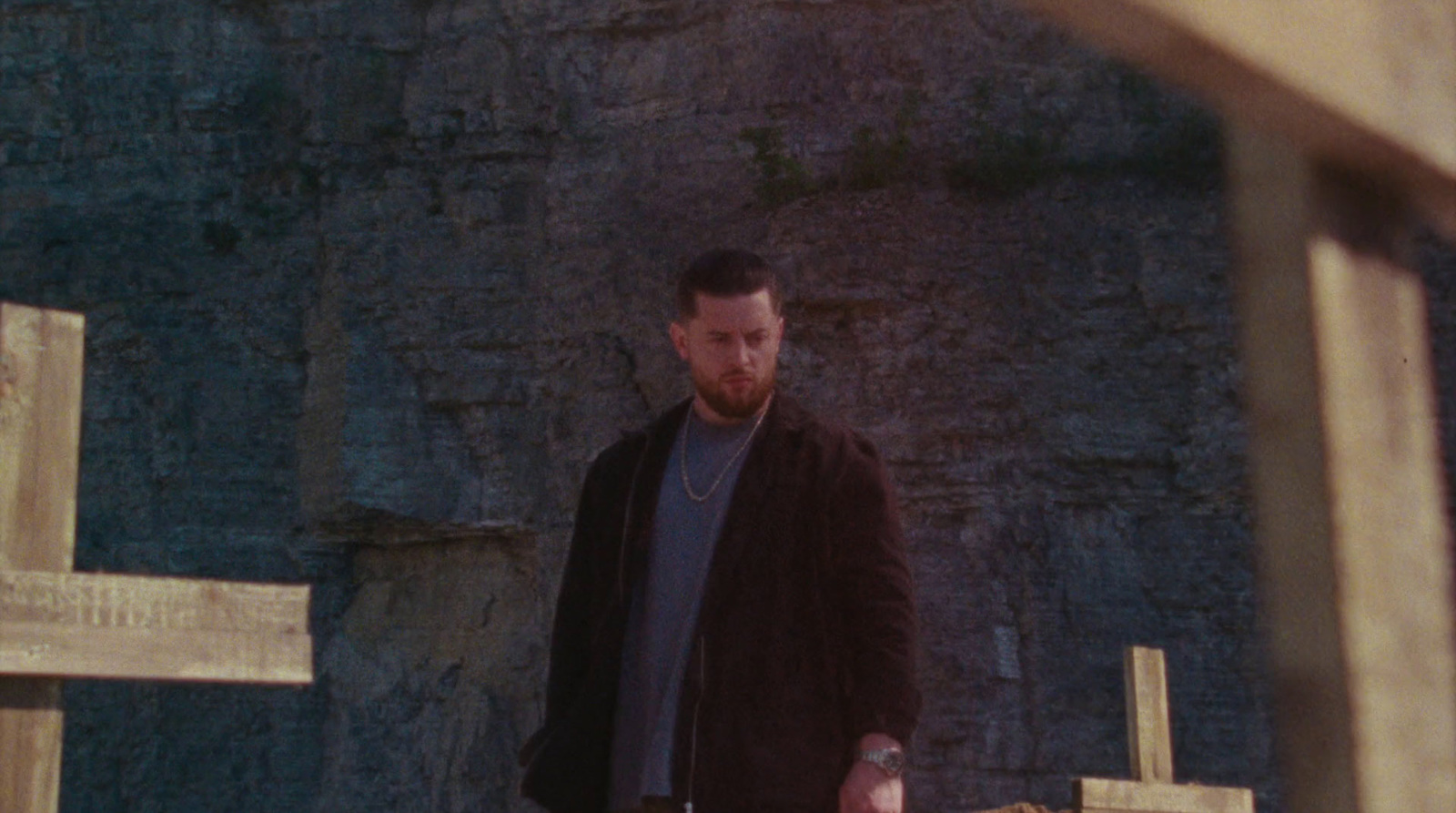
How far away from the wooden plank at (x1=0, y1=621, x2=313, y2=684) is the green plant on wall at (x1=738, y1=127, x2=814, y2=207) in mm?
8348

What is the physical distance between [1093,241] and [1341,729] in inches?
389

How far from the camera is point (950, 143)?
1132cm

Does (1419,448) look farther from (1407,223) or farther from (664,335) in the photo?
(664,335)

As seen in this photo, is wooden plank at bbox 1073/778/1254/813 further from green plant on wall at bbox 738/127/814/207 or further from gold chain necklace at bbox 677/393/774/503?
green plant on wall at bbox 738/127/814/207

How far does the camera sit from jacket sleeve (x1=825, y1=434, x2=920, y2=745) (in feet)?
11.1

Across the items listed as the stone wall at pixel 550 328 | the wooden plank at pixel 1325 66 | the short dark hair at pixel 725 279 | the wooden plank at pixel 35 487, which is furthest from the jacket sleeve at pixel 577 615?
the stone wall at pixel 550 328

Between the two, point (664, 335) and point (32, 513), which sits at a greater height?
point (664, 335)

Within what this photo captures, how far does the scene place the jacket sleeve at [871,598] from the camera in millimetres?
3393

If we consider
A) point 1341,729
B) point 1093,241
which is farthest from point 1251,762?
point 1341,729

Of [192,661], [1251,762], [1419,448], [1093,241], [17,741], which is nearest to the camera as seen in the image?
[1419,448]

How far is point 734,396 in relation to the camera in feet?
11.9

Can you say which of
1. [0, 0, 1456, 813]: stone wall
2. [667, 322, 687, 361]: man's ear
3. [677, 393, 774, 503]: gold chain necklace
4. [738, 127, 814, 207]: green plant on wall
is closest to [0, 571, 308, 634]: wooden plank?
[677, 393, 774, 503]: gold chain necklace

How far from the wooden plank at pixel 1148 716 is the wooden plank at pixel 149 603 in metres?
4.34

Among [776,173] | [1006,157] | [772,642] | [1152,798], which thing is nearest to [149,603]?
[772,642]
